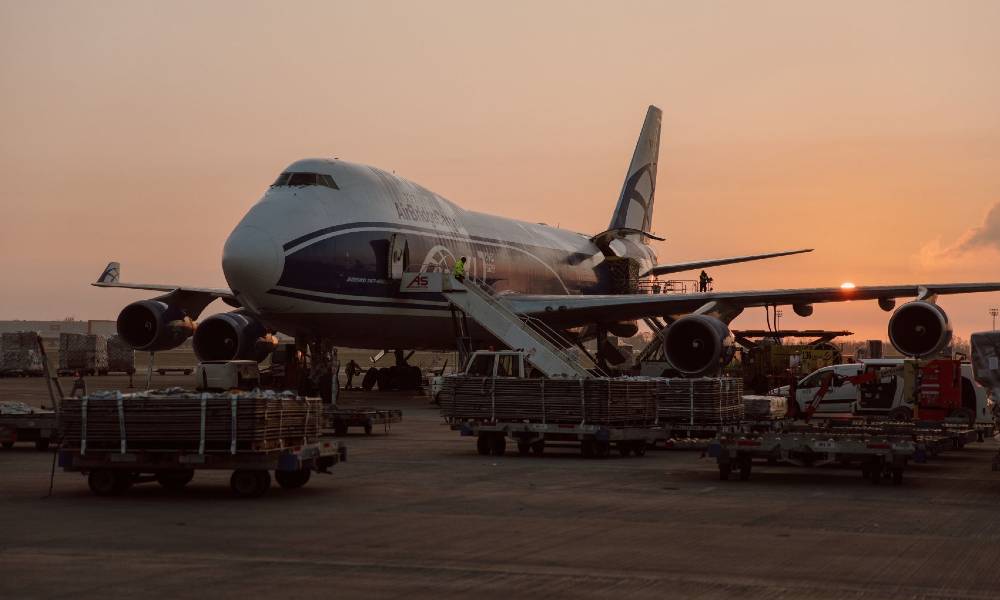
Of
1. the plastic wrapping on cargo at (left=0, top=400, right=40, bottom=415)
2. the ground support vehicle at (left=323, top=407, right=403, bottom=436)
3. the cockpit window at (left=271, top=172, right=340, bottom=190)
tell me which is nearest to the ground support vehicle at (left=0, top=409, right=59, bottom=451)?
the plastic wrapping on cargo at (left=0, top=400, right=40, bottom=415)

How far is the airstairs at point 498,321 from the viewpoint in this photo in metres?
29.5

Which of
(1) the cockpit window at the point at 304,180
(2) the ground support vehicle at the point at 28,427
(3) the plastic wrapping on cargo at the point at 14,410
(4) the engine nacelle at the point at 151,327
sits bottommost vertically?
(2) the ground support vehicle at the point at 28,427

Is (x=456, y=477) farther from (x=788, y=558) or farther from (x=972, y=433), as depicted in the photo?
(x=972, y=433)

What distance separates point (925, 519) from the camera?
13312 millimetres

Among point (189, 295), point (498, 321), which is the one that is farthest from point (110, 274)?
point (498, 321)

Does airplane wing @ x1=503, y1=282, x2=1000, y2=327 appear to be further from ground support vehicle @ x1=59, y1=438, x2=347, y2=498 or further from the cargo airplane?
ground support vehicle @ x1=59, y1=438, x2=347, y2=498

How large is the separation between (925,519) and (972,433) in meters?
9.32

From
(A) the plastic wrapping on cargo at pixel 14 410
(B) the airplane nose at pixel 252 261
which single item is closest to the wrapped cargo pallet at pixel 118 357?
(B) the airplane nose at pixel 252 261

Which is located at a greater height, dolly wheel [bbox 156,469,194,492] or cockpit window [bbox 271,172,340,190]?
cockpit window [bbox 271,172,340,190]

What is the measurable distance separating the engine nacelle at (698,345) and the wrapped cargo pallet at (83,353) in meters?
46.4

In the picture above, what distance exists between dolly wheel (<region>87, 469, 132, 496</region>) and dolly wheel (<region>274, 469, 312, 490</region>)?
5.81 ft

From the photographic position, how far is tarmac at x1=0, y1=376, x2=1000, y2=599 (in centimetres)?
937

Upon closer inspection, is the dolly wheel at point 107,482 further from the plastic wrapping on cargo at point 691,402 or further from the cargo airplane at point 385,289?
the cargo airplane at point 385,289

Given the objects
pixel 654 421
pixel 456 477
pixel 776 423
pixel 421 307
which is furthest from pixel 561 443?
pixel 421 307
